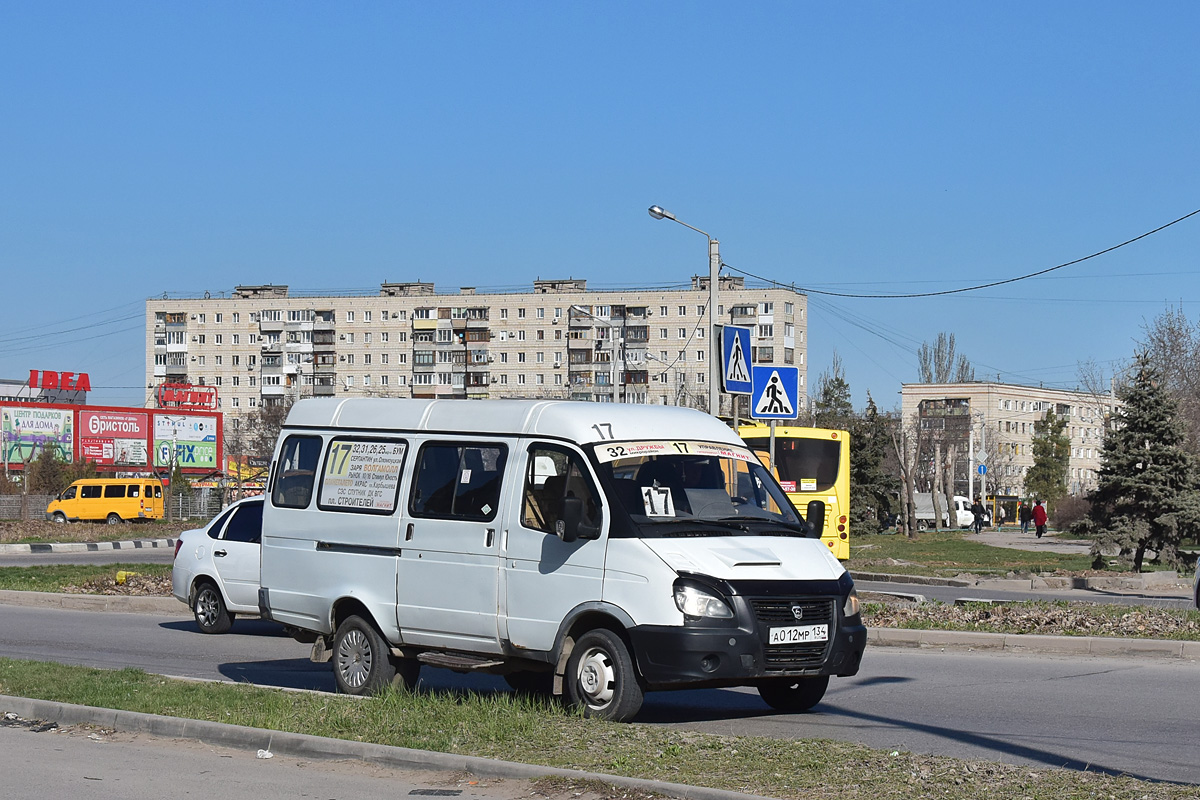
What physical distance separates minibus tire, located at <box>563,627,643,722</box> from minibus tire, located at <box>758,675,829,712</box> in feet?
4.58

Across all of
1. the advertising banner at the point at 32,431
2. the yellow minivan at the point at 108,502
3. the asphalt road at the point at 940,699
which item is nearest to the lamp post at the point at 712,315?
the asphalt road at the point at 940,699

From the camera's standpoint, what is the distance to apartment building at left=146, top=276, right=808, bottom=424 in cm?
12400

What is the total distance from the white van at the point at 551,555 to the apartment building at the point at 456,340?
109 m

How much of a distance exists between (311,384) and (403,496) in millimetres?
124069

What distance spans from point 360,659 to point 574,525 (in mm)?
2497

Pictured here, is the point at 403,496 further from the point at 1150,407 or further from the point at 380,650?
Result: the point at 1150,407

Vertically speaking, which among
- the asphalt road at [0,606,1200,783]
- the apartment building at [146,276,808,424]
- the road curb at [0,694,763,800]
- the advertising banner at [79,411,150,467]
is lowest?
Result: the asphalt road at [0,606,1200,783]

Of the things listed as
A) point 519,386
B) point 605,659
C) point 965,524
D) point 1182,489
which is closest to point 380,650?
point 605,659

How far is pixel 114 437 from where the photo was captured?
83500 millimetres

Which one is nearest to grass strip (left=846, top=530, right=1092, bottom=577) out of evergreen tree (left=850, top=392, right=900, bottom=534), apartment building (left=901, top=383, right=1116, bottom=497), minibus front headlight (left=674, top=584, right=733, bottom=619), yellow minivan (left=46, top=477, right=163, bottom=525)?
evergreen tree (left=850, top=392, right=900, bottom=534)

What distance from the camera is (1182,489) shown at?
28328mm

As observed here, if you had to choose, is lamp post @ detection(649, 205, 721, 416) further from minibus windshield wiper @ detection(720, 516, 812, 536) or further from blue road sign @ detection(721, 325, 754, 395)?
minibus windshield wiper @ detection(720, 516, 812, 536)

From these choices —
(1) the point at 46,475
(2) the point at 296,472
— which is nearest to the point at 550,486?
(2) the point at 296,472

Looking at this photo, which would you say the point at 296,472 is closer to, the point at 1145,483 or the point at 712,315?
the point at 712,315
